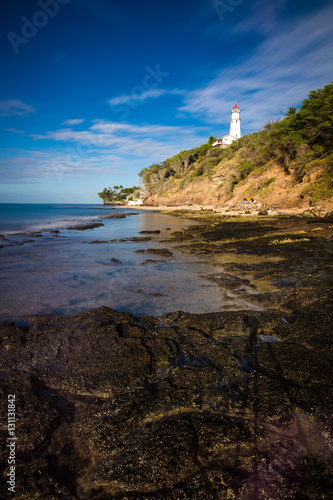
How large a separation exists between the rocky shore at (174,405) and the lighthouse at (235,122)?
111125 mm

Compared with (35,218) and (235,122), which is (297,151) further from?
(235,122)

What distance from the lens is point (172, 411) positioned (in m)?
2.63

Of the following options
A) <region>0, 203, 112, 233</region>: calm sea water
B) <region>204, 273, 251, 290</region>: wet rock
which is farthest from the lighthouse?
<region>204, 273, 251, 290</region>: wet rock

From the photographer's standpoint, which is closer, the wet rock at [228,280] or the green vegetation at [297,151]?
the wet rock at [228,280]

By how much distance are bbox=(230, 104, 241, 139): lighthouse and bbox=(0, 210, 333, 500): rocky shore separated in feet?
365

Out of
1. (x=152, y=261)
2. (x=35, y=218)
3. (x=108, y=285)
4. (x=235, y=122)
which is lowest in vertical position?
(x=108, y=285)

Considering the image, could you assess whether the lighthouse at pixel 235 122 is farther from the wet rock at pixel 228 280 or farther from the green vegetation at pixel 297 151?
the wet rock at pixel 228 280

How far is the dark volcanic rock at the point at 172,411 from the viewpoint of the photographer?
78.2 inches

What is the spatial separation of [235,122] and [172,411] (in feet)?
383

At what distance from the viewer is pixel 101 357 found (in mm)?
3598

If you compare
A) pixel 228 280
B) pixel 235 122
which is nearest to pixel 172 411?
pixel 228 280

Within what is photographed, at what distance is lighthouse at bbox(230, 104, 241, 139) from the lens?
10056 cm

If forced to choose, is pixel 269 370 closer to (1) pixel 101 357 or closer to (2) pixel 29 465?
(1) pixel 101 357

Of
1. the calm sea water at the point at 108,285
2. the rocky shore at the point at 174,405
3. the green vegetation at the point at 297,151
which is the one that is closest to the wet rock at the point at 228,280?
the calm sea water at the point at 108,285
